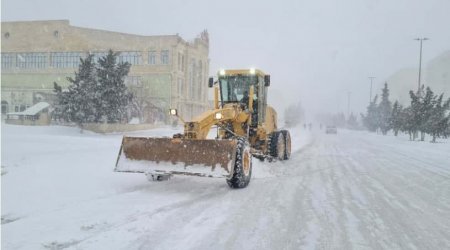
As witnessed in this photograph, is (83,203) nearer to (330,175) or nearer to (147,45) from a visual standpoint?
(330,175)

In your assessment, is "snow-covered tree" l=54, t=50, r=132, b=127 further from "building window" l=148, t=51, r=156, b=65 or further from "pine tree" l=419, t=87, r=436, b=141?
"pine tree" l=419, t=87, r=436, b=141

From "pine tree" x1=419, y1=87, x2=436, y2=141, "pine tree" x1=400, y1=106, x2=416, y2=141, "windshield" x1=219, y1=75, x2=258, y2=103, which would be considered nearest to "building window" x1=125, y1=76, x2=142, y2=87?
"pine tree" x1=400, y1=106, x2=416, y2=141

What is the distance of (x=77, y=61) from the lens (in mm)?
61188

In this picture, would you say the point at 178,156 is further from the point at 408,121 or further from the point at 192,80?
the point at 192,80

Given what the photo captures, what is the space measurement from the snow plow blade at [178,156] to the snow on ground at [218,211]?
0.45 metres

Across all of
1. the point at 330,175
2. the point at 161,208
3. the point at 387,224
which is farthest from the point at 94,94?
the point at 387,224

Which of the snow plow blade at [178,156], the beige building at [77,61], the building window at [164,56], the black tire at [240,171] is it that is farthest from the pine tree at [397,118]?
the snow plow blade at [178,156]

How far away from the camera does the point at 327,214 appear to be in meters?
Answer: 7.12

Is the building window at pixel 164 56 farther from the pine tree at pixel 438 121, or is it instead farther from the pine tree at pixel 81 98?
the pine tree at pixel 438 121

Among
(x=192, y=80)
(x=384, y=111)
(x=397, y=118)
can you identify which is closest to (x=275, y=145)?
(x=397, y=118)

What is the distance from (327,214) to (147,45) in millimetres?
55817

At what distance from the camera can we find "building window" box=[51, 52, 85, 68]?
61.3 metres

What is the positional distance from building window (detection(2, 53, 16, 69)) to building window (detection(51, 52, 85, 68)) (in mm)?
6756

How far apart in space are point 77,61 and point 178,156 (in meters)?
56.7
